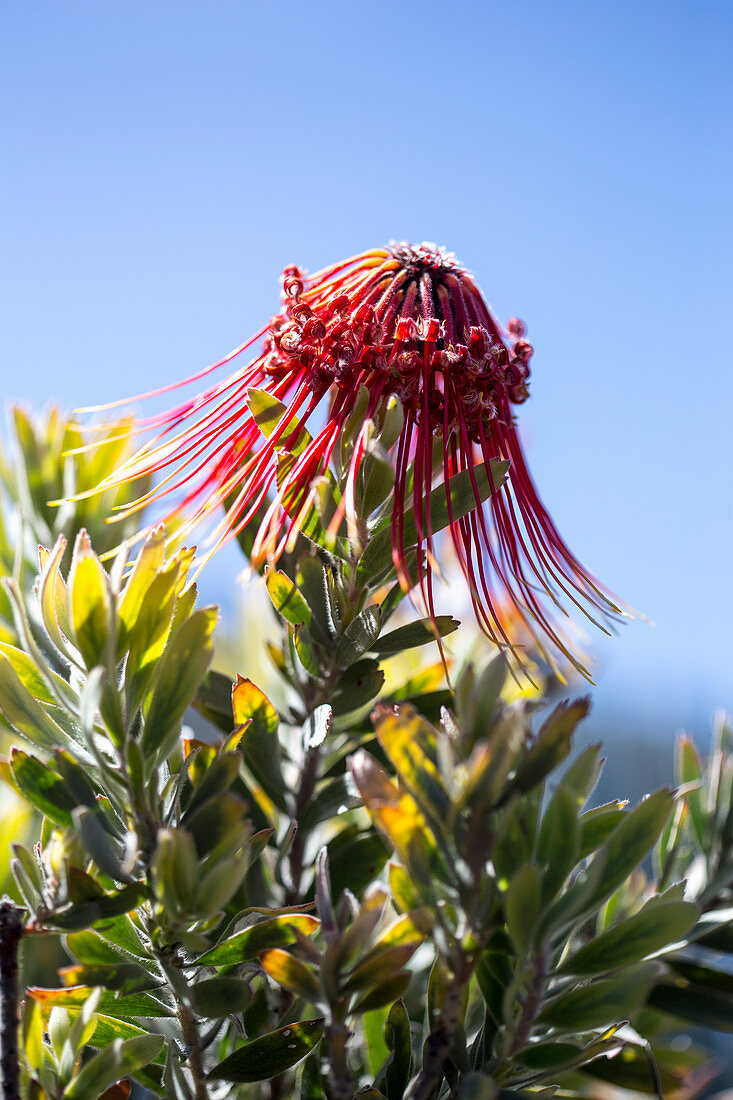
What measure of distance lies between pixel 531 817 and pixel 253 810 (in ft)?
0.62

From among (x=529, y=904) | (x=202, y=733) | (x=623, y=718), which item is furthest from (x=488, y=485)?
(x=623, y=718)

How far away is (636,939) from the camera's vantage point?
29 cm

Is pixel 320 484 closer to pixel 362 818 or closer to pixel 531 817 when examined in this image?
pixel 531 817

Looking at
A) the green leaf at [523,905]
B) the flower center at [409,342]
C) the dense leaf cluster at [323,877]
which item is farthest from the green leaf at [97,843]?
the flower center at [409,342]

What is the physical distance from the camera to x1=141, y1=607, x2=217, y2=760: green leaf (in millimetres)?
302

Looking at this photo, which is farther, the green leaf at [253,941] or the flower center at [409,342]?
the flower center at [409,342]

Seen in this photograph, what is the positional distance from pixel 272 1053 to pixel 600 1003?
0.42ft

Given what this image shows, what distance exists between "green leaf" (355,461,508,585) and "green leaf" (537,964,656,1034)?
0.18m

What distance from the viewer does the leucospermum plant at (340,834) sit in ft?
0.91

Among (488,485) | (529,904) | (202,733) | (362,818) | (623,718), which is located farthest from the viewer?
(623,718)

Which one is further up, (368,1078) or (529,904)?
(529,904)

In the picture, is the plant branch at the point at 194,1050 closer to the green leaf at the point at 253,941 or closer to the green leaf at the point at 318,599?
the green leaf at the point at 253,941

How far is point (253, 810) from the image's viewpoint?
44cm

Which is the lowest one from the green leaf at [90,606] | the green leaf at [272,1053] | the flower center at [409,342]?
A: the green leaf at [272,1053]
